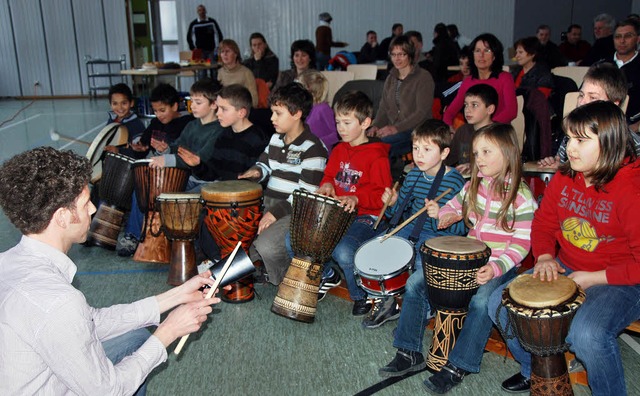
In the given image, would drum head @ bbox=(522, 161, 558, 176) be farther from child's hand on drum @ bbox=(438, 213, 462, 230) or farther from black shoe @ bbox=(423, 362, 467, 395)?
black shoe @ bbox=(423, 362, 467, 395)

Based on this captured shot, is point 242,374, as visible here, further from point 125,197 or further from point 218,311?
point 125,197

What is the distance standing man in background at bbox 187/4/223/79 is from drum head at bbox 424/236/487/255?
1025cm

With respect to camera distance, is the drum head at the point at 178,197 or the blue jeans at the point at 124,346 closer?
the blue jeans at the point at 124,346

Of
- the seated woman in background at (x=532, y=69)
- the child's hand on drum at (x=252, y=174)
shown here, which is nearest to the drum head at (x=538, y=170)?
the child's hand on drum at (x=252, y=174)

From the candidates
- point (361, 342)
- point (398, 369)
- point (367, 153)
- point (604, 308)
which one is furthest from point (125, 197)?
point (604, 308)

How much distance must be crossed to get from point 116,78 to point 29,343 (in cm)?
1589

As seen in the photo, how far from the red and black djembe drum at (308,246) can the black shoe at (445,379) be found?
0.84 m

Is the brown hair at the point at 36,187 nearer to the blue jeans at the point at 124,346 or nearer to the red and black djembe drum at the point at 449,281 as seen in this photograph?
the blue jeans at the point at 124,346

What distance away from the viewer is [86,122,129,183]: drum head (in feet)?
15.0

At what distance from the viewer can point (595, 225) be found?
2422 mm

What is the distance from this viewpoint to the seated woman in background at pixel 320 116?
5.07 m

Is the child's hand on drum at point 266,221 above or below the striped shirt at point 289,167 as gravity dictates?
below

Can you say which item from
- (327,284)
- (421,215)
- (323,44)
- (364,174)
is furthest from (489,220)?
(323,44)

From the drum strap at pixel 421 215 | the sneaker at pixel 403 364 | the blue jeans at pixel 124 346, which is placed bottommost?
the sneaker at pixel 403 364
